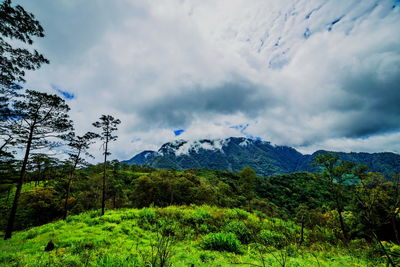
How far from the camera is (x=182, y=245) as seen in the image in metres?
8.00

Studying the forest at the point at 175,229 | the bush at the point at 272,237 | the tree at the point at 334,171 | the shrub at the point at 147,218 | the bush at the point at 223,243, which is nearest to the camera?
the forest at the point at 175,229

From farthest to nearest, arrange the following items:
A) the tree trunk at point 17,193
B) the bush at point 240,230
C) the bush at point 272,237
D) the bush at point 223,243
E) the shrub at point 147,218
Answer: the tree trunk at point 17,193 → the shrub at point 147,218 → the bush at point 240,230 → the bush at point 272,237 → the bush at point 223,243

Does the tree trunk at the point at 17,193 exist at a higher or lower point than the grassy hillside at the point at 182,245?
higher

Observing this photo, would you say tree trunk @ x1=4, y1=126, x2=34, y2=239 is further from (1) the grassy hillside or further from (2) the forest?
(1) the grassy hillside

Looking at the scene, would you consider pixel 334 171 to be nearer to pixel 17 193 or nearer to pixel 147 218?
pixel 147 218

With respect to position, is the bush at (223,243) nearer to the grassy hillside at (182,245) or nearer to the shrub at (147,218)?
the grassy hillside at (182,245)

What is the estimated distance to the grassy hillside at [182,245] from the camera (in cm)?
594

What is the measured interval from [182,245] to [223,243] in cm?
192

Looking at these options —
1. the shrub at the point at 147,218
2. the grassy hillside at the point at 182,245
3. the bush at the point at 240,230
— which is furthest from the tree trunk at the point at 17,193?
the bush at the point at 240,230

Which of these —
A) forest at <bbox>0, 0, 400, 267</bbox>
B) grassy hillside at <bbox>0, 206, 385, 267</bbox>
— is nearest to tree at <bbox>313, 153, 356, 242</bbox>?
forest at <bbox>0, 0, 400, 267</bbox>

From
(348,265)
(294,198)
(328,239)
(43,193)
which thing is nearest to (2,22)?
(348,265)

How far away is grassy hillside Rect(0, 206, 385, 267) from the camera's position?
19.5 ft

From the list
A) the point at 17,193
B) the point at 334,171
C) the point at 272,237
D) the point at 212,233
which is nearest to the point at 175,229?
the point at 212,233

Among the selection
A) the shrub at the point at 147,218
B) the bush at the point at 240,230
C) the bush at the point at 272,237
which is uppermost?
the shrub at the point at 147,218
